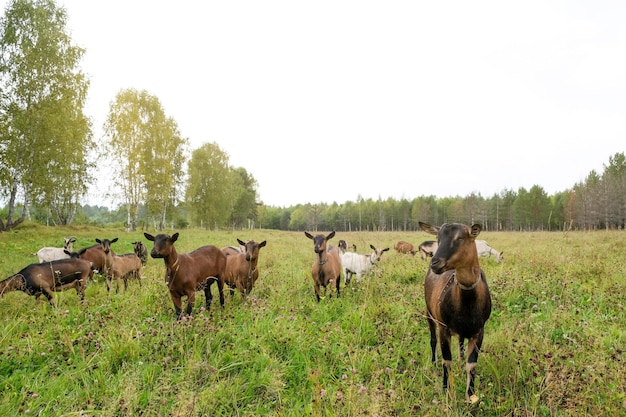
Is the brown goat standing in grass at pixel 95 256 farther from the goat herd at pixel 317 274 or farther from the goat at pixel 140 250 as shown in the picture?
the goat at pixel 140 250

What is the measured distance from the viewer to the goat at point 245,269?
7523mm

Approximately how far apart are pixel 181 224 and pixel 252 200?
14145mm

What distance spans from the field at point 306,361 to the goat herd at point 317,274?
469 mm

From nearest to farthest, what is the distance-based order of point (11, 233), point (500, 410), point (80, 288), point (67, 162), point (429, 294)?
point (500, 410)
point (429, 294)
point (80, 288)
point (11, 233)
point (67, 162)

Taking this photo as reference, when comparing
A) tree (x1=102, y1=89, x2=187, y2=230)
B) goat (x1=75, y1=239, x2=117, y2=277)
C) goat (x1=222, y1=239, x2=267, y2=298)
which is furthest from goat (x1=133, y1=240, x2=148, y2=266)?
tree (x1=102, y1=89, x2=187, y2=230)

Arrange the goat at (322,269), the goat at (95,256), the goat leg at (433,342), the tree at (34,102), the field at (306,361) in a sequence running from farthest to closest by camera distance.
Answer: the tree at (34,102) → the goat at (95,256) → the goat at (322,269) → the goat leg at (433,342) → the field at (306,361)

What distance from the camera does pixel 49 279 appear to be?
22.9ft

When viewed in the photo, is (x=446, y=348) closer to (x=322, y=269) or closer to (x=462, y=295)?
(x=462, y=295)

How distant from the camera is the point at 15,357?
415 centimetres

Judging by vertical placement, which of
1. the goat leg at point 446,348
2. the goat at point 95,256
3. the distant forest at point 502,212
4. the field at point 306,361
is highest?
the distant forest at point 502,212

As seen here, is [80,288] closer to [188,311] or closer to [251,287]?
[188,311]

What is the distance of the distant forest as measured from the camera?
53.5m

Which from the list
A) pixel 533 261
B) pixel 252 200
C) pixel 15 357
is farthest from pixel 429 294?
pixel 252 200

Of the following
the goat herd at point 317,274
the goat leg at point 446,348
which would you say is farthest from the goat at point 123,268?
the goat leg at point 446,348
